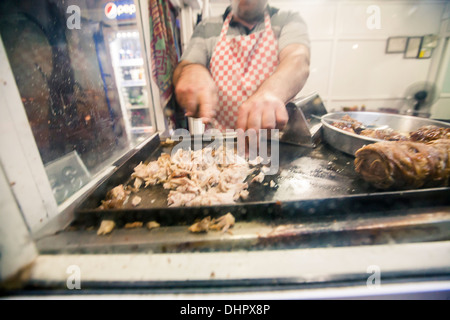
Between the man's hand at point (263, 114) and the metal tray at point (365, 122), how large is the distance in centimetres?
48

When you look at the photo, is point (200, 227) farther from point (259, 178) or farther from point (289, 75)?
point (289, 75)

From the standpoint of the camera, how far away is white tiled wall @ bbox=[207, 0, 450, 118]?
483 centimetres

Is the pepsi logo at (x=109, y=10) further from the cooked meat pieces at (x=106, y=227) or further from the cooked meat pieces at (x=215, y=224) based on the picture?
the cooked meat pieces at (x=215, y=224)

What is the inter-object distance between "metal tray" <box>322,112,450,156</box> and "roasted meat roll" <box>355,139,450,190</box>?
195 millimetres

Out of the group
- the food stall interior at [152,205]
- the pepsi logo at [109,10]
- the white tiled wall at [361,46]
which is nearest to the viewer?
the food stall interior at [152,205]

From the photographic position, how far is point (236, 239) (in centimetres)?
59

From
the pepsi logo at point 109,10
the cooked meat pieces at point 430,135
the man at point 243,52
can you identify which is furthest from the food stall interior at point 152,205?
the pepsi logo at point 109,10

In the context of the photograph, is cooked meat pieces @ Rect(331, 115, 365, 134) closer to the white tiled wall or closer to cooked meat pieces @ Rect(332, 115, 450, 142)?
cooked meat pieces @ Rect(332, 115, 450, 142)

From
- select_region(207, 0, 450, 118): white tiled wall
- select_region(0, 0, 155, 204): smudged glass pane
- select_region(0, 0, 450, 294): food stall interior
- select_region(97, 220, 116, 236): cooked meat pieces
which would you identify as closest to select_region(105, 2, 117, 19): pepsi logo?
select_region(0, 0, 155, 204): smudged glass pane

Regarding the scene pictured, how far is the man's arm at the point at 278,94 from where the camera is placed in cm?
92

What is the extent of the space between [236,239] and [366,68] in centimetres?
693

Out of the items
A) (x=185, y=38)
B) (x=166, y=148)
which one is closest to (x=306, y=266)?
(x=166, y=148)

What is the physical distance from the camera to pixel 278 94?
1174mm

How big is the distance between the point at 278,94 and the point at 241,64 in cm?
81
